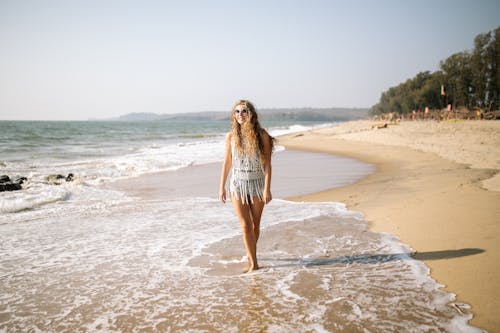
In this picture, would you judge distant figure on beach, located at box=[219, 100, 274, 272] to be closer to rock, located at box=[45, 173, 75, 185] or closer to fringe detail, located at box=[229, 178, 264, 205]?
fringe detail, located at box=[229, 178, 264, 205]

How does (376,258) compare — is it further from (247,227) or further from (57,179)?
(57,179)

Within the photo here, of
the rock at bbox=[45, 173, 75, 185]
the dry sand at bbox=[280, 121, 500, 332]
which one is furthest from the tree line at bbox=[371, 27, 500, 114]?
the rock at bbox=[45, 173, 75, 185]

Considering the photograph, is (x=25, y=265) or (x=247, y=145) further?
(x=25, y=265)

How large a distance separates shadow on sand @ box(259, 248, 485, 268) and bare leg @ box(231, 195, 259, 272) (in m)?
0.36

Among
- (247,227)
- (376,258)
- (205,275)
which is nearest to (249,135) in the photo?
(247,227)

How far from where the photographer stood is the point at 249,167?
4.24 meters

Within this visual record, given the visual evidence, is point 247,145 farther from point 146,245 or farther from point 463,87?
point 463,87

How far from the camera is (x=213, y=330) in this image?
9.98ft

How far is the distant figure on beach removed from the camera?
4.20 meters

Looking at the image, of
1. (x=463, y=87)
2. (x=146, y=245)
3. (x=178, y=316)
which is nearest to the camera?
(x=178, y=316)

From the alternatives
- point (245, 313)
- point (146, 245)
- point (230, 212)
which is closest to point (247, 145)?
point (245, 313)

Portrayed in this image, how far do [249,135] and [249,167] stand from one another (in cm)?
40

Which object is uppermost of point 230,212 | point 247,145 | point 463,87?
point 463,87

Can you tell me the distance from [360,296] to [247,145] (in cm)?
212
